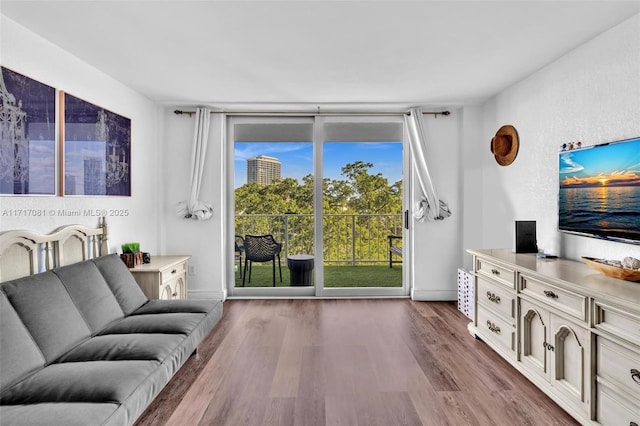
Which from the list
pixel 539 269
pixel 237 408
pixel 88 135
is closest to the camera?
pixel 237 408

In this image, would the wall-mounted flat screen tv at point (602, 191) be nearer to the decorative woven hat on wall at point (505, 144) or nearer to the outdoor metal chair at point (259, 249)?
the decorative woven hat on wall at point (505, 144)

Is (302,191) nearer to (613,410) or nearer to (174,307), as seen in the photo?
(174,307)

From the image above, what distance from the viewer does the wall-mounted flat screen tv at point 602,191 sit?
221 centimetres

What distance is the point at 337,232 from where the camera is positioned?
4.96 m

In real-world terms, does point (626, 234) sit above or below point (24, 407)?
above

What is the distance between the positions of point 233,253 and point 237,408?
2667mm

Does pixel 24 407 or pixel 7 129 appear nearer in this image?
pixel 24 407

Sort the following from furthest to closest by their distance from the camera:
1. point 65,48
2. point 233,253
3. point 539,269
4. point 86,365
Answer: point 233,253 → point 65,48 → point 539,269 → point 86,365

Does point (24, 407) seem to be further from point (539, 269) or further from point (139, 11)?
point (539, 269)

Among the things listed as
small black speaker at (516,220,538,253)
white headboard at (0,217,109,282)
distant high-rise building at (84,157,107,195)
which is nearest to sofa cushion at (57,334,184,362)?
white headboard at (0,217,109,282)

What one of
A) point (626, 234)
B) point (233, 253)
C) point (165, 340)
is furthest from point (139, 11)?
point (626, 234)

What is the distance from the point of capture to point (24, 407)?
1522 mm

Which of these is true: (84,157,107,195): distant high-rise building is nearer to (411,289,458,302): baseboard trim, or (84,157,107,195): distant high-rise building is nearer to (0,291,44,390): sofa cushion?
(0,291,44,390): sofa cushion

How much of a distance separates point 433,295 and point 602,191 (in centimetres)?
246
